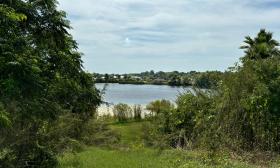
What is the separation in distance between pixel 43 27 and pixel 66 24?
42.1 inches

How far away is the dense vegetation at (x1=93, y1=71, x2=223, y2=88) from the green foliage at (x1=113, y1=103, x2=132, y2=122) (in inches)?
118

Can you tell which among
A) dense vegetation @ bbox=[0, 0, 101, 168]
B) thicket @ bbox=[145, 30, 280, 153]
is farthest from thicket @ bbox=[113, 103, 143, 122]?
dense vegetation @ bbox=[0, 0, 101, 168]

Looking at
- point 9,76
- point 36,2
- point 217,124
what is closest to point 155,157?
point 217,124

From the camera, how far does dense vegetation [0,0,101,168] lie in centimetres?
1072

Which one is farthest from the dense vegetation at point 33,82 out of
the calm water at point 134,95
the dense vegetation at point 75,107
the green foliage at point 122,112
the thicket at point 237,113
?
the green foliage at point 122,112

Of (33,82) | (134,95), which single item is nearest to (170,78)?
(134,95)

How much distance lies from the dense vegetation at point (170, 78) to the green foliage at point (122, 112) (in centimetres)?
301

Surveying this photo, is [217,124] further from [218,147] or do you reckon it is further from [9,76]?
[9,76]

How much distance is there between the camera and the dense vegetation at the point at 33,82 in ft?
35.2

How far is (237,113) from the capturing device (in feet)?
67.1

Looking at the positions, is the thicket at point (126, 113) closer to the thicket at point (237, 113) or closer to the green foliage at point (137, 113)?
the green foliage at point (137, 113)

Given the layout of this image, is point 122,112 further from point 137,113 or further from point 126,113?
point 137,113

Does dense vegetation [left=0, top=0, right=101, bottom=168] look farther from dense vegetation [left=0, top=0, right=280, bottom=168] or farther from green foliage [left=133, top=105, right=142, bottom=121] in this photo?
green foliage [left=133, top=105, right=142, bottom=121]

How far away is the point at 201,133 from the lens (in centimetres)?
2138
